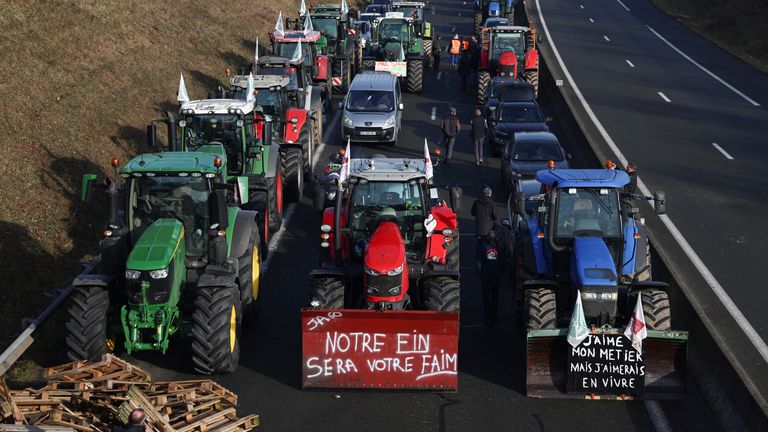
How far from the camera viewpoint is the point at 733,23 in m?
57.5

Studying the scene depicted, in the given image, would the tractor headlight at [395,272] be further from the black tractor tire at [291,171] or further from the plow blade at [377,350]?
the black tractor tire at [291,171]

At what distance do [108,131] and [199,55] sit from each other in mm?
11747

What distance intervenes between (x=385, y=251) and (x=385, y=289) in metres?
0.53

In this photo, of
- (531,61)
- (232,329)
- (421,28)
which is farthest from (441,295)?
(421,28)

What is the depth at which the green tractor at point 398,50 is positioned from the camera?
3738cm

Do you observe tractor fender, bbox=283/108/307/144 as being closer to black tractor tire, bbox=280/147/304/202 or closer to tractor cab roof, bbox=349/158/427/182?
black tractor tire, bbox=280/147/304/202

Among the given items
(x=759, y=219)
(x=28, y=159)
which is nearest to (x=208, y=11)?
(x=28, y=159)

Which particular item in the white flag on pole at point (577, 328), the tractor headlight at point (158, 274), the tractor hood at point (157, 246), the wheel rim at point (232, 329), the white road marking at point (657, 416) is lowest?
the white road marking at point (657, 416)

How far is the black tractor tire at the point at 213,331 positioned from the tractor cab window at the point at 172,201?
1.18m

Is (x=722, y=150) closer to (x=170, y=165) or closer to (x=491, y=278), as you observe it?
(x=491, y=278)

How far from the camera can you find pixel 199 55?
3722 cm

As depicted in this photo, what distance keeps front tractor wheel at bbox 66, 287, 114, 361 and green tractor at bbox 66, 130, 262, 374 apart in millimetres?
13

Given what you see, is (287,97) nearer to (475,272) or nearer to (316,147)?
(316,147)

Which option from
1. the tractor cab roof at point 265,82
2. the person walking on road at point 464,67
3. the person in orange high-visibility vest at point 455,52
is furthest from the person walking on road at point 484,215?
the person in orange high-visibility vest at point 455,52
